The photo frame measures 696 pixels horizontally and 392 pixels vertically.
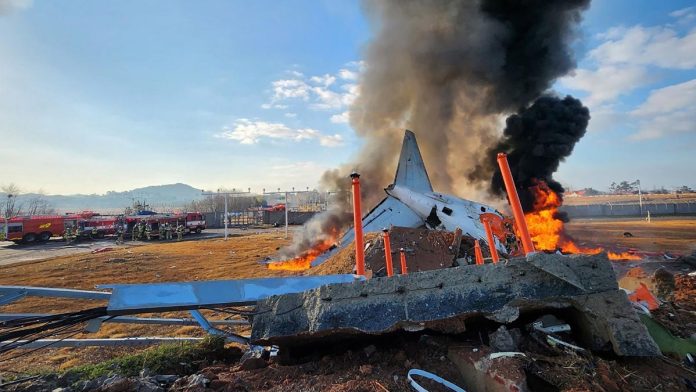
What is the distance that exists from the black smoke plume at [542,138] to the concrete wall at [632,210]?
84.7 feet

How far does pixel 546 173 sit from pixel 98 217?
43.1m

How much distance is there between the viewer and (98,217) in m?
39.2

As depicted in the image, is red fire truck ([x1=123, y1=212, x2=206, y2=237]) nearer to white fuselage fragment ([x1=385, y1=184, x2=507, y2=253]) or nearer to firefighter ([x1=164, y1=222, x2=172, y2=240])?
firefighter ([x1=164, y1=222, x2=172, y2=240])

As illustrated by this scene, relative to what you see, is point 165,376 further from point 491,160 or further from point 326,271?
point 491,160

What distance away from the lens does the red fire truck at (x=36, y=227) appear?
3244 centimetres

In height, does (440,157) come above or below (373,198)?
above

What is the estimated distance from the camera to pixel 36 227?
33656 millimetres

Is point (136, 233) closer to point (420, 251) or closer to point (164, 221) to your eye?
point (164, 221)

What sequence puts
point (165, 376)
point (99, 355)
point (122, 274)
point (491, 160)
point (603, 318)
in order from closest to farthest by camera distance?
point (603, 318)
point (165, 376)
point (99, 355)
point (122, 274)
point (491, 160)

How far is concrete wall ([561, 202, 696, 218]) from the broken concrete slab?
141ft

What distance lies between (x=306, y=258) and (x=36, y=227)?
32.2 m

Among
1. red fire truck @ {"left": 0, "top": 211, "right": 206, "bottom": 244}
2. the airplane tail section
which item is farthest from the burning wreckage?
red fire truck @ {"left": 0, "top": 211, "right": 206, "bottom": 244}

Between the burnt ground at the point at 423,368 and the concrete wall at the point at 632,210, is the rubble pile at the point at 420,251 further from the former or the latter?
the concrete wall at the point at 632,210

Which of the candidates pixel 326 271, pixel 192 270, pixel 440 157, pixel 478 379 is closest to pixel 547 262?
pixel 478 379
